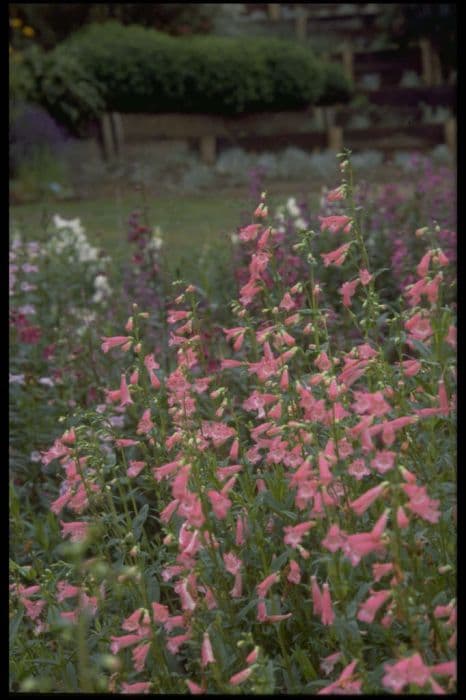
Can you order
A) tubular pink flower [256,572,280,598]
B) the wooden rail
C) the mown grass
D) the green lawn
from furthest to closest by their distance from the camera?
the wooden rail → the green lawn → the mown grass → tubular pink flower [256,572,280,598]

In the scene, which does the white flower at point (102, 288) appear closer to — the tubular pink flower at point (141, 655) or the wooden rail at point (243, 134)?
the tubular pink flower at point (141, 655)

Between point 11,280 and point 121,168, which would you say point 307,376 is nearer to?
point 11,280

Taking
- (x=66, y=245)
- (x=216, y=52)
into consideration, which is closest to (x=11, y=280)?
(x=66, y=245)

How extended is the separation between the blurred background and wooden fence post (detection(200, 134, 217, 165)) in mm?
18

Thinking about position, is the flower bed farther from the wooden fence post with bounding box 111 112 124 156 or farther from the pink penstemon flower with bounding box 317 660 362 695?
the wooden fence post with bounding box 111 112 124 156

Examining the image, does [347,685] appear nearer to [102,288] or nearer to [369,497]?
[369,497]

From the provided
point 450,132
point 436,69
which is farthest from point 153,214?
point 436,69

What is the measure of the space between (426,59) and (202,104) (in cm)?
485

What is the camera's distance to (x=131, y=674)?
2.17 m

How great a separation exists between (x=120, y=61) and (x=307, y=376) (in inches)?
500

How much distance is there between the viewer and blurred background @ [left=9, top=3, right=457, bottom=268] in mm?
13047

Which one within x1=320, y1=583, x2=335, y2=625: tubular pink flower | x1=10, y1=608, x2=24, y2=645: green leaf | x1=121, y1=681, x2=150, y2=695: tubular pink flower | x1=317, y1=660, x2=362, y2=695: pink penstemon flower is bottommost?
x1=10, y1=608, x2=24, y2=645: green leaf

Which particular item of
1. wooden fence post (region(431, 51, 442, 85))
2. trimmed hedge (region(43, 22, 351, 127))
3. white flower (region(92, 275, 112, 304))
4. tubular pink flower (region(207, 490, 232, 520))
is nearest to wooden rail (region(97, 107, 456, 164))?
trimmed hedge (region(43, 22, 351, 127))
